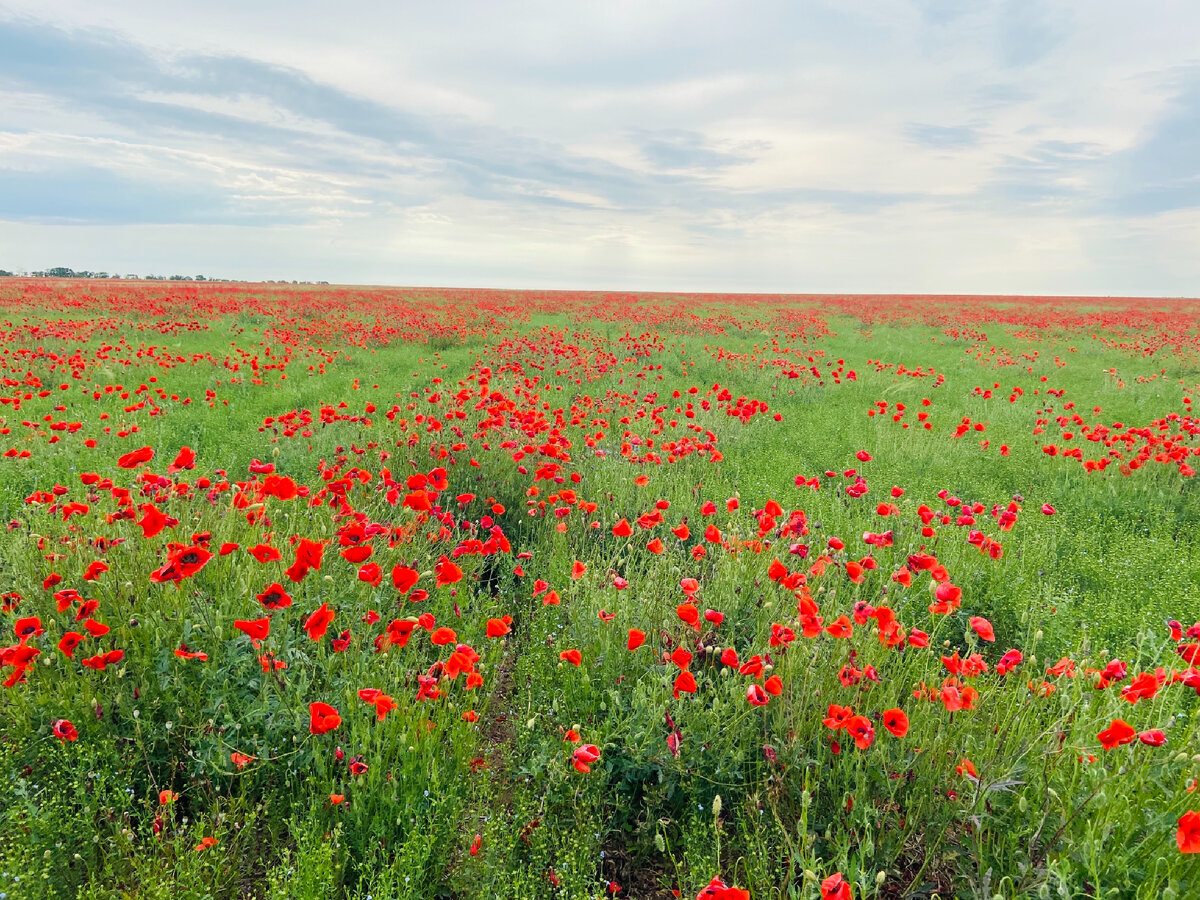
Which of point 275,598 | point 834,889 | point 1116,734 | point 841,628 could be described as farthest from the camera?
point 841,628

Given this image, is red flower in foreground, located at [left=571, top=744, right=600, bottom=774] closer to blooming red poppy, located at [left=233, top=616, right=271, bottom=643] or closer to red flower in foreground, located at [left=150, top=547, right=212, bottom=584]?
blooming red poppy, located at [left=233, top=616, right=271, bottom=643]

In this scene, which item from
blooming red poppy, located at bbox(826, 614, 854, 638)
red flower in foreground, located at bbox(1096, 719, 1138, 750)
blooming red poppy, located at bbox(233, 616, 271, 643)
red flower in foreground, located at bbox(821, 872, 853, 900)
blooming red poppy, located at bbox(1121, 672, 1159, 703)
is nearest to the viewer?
red flower in foreground, located at bbox(821, 872, 853, 900)

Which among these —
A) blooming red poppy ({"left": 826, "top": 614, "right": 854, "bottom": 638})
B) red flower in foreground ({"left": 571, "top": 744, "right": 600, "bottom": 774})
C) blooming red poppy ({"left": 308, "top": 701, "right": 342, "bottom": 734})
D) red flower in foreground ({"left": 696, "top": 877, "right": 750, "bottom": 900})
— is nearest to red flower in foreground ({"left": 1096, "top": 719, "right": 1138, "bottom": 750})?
blooming red poppy ({"left": 826, "top": 614, "right": 854, "bottom": 638})

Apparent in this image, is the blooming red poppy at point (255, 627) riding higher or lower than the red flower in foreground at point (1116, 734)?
higher

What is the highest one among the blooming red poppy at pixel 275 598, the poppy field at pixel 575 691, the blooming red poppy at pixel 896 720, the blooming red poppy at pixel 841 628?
the blooming red poppy at pixel 275 598

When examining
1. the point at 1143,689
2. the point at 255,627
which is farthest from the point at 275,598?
the point at 1143,689

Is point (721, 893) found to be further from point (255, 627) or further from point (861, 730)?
point (255, 627)

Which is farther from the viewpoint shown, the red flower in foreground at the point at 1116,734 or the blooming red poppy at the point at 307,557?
the blooming red poppy at the point at 307,557

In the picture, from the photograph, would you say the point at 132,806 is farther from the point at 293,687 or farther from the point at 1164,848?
the point at 1164,848

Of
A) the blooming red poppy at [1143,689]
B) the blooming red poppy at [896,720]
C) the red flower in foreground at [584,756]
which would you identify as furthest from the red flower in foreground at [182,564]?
the blooming red poppy at [1143,689]

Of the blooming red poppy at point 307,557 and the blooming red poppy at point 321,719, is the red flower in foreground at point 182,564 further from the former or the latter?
the blooming red poppy at point 321,719

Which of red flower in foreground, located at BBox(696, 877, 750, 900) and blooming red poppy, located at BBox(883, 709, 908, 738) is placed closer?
red flower in foreground, located at BBox(696, 877, 750, 900)

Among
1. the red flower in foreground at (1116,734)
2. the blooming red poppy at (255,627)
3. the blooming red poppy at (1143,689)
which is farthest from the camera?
the blooming red poppy at (255,627)

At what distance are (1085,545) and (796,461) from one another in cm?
245
